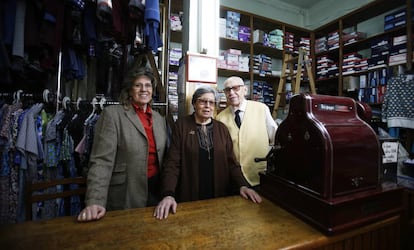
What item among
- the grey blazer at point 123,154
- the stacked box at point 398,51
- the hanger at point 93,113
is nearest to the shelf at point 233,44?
the stacked box at point 398,51

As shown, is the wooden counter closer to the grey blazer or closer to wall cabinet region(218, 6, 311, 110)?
the grey blazer

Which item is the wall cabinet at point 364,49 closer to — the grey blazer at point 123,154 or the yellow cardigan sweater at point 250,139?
the yellow cardigan sweater at point 250,139

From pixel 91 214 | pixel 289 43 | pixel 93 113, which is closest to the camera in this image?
pixel 91 214

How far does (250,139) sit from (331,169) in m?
0.81

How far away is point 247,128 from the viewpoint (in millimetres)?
1598

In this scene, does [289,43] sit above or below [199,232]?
above

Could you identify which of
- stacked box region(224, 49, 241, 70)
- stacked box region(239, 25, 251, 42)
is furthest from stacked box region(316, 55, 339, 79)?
stacked box region(224, 49, 241, 70)

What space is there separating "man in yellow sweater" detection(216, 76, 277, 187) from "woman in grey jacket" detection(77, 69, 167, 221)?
520mm

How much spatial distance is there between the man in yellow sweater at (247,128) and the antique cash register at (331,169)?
53cm

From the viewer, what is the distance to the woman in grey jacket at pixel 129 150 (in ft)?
3.81

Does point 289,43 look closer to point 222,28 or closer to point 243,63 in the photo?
point 243,63

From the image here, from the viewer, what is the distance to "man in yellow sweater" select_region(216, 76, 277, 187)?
157cm

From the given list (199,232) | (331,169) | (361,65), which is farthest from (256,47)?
(199,232)

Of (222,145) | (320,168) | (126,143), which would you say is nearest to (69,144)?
(126,143)
